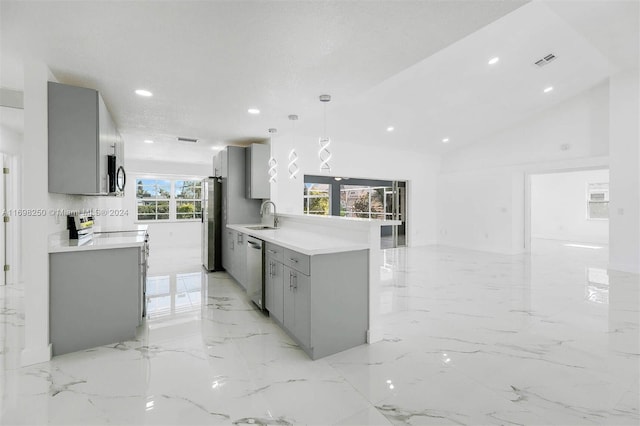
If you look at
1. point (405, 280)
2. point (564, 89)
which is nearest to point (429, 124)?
point (564, 89)

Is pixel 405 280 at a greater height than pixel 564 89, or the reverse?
pixel 564 89

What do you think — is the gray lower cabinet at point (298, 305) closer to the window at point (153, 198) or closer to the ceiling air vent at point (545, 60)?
the ceiling air vent at point (545, 60)

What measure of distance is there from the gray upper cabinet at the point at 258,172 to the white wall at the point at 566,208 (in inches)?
374

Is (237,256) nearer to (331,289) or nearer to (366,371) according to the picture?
(331,289)


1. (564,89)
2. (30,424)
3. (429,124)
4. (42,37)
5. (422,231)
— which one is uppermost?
(564,89)

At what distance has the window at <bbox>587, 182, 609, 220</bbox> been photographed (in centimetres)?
907

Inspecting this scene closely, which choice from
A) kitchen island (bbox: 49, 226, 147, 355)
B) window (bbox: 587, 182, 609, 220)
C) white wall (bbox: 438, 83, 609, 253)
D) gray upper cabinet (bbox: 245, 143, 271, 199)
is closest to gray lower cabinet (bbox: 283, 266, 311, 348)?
kitchen island (bbox: 49, 226, 147, 355)

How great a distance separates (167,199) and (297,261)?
7374 mm

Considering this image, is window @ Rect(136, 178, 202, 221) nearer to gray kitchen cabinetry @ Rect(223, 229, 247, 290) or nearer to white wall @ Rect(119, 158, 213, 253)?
white wall @ Rect(119, 158, 213, 253)

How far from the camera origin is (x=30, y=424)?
1680 millimetres

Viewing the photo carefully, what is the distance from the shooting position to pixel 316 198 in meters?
7.43

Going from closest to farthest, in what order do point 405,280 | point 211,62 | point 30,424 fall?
point 30,424 → point 211,62 → point 405,280

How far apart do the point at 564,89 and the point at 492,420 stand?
22.8ft

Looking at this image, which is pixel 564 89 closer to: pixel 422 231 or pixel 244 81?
pixel 422 231
